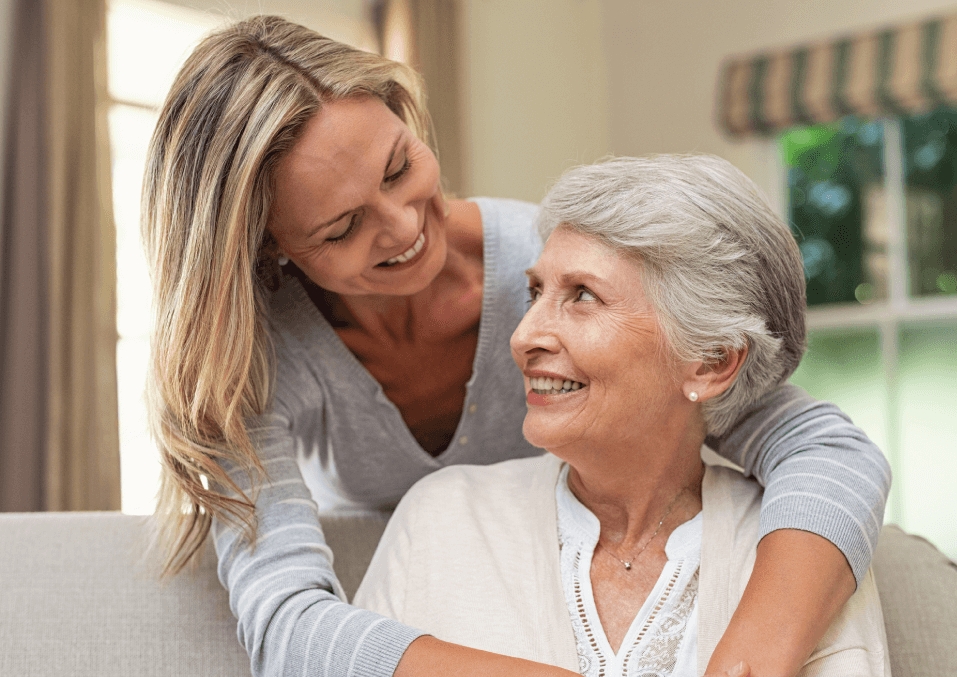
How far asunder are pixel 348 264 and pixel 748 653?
31.1 inches

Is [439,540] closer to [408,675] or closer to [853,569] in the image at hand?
[408,675]

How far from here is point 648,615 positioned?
1286 millimetres

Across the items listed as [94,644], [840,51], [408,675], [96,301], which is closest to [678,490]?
[408,675]

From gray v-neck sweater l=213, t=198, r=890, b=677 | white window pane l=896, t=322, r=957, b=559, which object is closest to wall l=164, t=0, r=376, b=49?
gray v-neck sweater l=213, t=198, r=890, b=677

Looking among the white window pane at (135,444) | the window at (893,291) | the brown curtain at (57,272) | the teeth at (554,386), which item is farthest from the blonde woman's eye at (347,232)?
the window at (893,291)

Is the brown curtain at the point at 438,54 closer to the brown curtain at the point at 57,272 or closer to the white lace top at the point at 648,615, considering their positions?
the brown curtain at the point at 57,272

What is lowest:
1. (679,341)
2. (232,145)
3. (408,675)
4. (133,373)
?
(133,373)

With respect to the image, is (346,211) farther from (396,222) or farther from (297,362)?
(297,362)

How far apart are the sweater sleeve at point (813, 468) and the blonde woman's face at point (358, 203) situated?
1.97 feet

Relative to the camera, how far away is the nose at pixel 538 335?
1343 mm

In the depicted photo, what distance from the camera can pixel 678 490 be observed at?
4.75ft

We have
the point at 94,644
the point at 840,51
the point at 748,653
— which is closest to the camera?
the point at 748,653

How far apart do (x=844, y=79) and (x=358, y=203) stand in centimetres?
419

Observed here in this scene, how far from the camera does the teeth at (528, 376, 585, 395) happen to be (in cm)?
134
